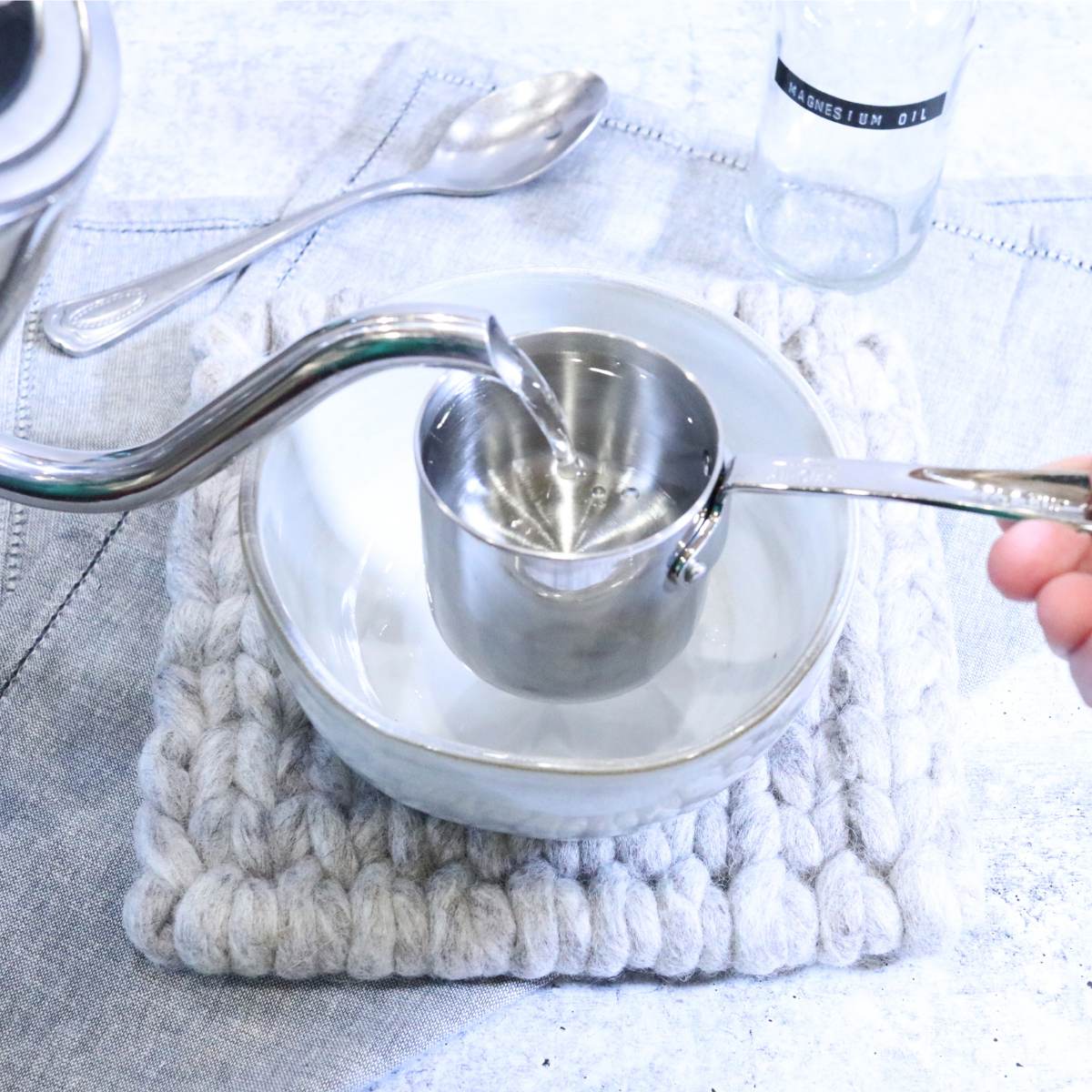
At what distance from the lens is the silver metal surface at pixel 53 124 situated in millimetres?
264

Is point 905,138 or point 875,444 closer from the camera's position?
point 875,444

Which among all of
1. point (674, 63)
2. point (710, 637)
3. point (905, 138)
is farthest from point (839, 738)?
point (674, 63)

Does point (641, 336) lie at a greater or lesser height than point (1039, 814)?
greater

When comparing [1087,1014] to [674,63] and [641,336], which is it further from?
[674,63]

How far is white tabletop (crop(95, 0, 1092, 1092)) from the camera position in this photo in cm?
39

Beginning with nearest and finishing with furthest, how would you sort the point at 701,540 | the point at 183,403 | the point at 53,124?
1. the point at 53,124
2. the point at 701,540
3. the point at 183,403

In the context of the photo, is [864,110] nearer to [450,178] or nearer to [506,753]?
[450,178]

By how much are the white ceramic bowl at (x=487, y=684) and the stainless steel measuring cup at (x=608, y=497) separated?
0.6 inches

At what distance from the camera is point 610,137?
0.60m

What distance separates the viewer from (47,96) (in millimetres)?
267

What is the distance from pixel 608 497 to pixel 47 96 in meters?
0.21

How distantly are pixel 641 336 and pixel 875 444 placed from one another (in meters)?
0.10

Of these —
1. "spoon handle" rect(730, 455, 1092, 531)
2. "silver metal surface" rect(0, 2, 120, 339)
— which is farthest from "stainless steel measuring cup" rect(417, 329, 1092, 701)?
"silver metal surface" rect(0, 2, 120, 339)

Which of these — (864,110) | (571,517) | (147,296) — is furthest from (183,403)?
(864,110)
